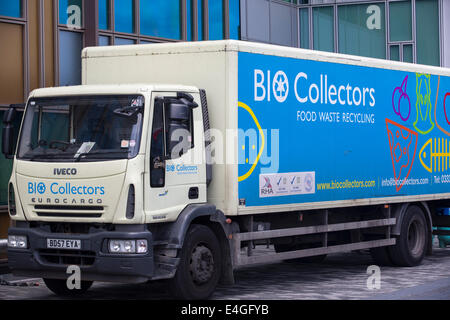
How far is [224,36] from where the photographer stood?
21781mm

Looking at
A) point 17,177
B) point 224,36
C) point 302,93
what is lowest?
point 17,177

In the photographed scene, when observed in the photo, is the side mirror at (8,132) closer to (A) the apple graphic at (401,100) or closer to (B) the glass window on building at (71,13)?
(B) the glass window on building at (71,13)

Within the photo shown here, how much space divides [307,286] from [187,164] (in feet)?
9.67

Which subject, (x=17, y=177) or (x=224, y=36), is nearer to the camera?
(x=17, y=177)

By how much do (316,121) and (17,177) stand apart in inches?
168

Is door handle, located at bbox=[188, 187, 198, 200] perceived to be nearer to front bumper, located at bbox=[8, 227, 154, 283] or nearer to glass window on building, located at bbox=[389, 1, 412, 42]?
front bumper, located at bbox=[8, 227, 154, 283]

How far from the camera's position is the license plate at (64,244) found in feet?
34.8

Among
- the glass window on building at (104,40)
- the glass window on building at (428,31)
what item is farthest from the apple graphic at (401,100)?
the glass window on building at (428,31)

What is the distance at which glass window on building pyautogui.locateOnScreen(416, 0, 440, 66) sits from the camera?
28.6m

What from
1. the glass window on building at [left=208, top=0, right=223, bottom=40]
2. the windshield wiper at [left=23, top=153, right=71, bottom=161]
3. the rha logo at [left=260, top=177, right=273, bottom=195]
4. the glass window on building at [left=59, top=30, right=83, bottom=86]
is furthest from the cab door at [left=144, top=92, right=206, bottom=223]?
the glass window on building at [left=208, top=0, right=223, bottom=40]

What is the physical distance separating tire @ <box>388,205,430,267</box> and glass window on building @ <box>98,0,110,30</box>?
261 inches

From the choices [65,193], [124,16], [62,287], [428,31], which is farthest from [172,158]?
[428,31]
